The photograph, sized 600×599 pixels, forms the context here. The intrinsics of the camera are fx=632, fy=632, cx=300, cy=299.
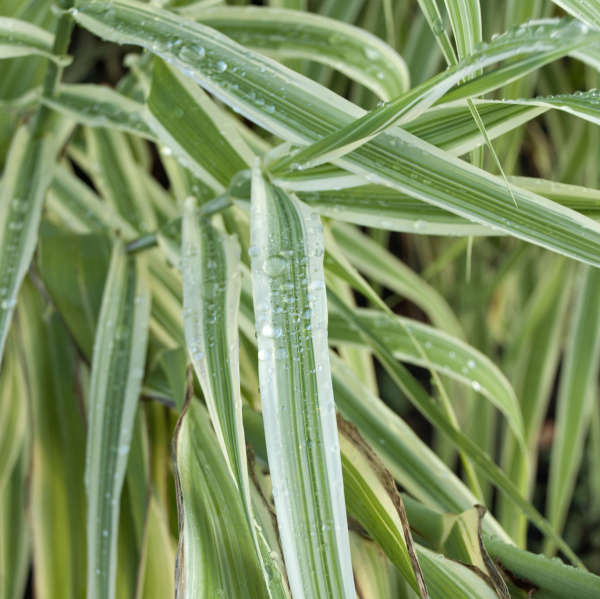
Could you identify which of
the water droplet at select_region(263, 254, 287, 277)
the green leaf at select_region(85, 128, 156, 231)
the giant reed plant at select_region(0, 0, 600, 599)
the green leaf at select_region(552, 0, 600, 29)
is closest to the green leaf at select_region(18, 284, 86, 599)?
the giant reed plant at select_region(0, 0, 600, 599)

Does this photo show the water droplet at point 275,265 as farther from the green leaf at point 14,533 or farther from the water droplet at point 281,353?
the green leaf at point 14,533

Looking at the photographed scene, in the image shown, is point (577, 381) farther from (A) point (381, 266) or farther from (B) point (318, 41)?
(B) point (318, 41)

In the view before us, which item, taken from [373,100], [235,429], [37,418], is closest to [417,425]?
[373,100]

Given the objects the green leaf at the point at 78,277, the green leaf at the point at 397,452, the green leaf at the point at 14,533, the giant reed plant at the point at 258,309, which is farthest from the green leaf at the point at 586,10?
the green leaf at the point at 14,533

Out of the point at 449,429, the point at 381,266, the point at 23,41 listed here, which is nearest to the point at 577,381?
the point at 381,266

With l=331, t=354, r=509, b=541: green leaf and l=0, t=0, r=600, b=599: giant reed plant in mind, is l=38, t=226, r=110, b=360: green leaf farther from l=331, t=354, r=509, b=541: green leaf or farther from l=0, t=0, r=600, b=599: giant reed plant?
l=331, t=354, r=509, b=541: green leaf

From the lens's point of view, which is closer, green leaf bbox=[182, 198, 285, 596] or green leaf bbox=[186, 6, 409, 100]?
green leaf bbox=[182, 198, 285, 596]

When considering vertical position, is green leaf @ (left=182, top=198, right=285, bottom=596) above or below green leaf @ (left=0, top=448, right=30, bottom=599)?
above
